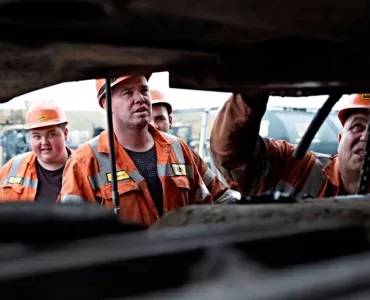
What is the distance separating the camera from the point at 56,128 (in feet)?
10.8

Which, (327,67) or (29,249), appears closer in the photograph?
(29,249)

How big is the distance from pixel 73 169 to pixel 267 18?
49.9 inches

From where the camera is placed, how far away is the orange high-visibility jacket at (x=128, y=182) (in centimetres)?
205

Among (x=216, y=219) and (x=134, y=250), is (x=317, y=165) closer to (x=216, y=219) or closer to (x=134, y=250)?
(x=216, y=219)

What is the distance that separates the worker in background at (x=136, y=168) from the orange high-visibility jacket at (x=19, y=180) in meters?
0.80

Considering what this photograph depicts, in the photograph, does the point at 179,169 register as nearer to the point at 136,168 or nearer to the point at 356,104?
the point at 136,168

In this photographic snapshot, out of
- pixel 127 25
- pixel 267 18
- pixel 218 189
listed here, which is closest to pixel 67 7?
pixel 127 25

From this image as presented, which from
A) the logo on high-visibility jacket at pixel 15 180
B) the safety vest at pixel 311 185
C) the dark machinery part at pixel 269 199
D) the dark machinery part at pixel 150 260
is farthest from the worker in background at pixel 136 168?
the dark machinery part at pixel 150 260

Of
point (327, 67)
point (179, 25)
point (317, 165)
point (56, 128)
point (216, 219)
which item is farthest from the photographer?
point (56, 128)

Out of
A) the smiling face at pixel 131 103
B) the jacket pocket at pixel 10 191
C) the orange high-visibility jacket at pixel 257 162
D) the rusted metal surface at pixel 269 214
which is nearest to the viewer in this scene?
the rusted metal surface at pixel 269 214

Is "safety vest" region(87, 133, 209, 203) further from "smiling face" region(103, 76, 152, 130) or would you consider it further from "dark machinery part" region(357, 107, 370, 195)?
"dark machinery part" region(357, 107, 370, 195)

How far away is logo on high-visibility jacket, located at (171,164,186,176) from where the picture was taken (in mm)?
2200

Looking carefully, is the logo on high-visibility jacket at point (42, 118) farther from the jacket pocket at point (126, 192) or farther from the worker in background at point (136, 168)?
the jacket pocket at point (126, 192)

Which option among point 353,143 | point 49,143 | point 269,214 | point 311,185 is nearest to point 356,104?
point 353,143
